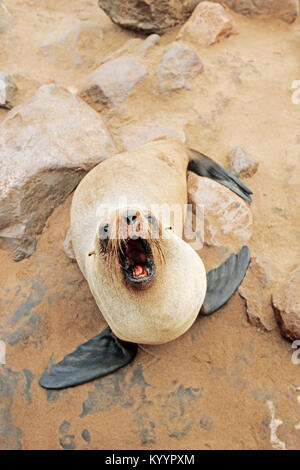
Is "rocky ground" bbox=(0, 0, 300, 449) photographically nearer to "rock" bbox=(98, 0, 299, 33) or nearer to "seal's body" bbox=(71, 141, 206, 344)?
"rock" bbox=(98, 0, 299, 33)

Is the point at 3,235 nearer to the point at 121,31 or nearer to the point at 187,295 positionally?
the point at 187,295

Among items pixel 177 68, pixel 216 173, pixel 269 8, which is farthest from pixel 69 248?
pixel 269 8

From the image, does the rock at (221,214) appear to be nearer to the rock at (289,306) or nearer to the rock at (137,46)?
the rock at (289,306)

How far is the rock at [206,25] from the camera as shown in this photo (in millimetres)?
5168

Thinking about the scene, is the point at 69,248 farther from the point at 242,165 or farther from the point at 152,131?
the point at 242,165

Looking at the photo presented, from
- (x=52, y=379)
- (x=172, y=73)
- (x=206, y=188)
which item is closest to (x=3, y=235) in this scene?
(x=52, y=379)

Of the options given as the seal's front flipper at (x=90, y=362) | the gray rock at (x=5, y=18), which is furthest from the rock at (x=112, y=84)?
the seal's front flipper at (x=90, y=362)

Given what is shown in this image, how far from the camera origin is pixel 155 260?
7.23 feet

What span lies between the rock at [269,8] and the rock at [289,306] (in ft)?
13.4

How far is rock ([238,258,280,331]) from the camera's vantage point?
9.53 feet

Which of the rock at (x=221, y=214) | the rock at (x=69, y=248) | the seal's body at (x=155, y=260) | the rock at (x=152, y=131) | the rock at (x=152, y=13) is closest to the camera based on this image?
the seal's body at (x=155, y=260)

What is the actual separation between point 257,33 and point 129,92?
2.08m

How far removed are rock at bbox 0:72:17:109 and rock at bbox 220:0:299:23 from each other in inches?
119

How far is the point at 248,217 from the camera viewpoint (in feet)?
11.3
